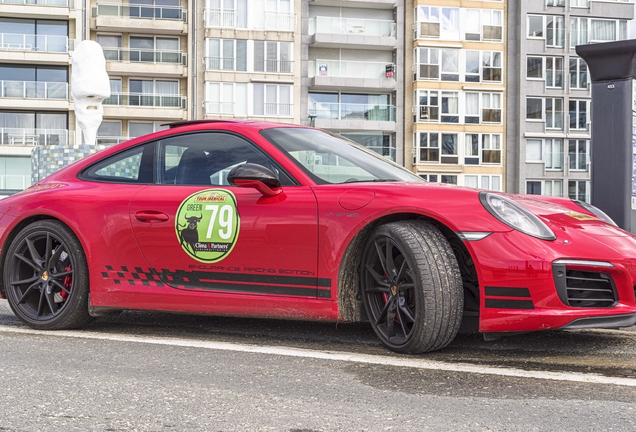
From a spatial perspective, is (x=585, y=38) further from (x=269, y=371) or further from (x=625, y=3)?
(x=269, y=371)

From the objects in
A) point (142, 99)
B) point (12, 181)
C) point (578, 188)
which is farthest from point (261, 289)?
point (578, 188)

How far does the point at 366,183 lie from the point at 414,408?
5.63ft

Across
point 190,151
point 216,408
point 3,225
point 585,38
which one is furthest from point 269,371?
point 585,38

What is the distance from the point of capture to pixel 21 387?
3496 mm

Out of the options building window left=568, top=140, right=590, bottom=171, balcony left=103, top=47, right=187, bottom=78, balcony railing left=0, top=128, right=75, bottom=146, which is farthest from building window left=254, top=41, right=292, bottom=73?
building window left=568, top=140, right=590, bottom=171

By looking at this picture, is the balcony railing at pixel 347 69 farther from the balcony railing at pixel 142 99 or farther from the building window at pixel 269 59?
the balcony railing at pixel 142 99

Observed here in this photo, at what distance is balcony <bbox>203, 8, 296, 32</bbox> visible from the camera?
156ft

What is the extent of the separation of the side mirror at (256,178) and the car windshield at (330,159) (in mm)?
214

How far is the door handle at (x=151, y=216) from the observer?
4918 millimetres

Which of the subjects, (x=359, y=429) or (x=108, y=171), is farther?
(x=108, y=171)

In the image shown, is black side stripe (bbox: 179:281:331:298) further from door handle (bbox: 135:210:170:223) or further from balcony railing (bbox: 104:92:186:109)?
balcony railing (bbox: 104:92:186:109)

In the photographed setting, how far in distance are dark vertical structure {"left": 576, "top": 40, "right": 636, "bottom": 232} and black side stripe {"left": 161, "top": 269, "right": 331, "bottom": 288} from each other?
20.3 feet

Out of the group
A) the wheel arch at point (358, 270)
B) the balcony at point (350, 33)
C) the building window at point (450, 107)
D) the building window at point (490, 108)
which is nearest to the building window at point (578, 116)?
the building window at point (490, 108)

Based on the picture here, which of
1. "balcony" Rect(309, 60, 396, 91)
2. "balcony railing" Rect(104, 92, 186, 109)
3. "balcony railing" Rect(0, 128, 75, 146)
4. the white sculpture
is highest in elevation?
"balcony" Rect(309, 60, 396, 91)
